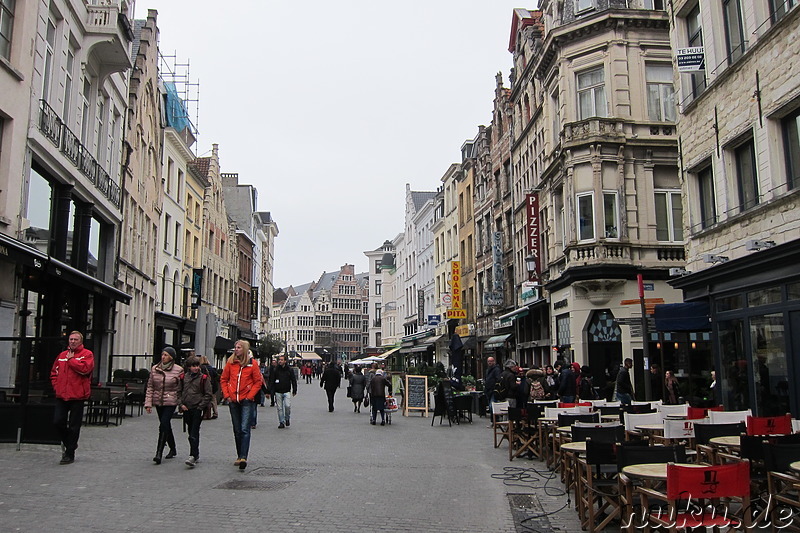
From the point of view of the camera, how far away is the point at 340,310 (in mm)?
127250

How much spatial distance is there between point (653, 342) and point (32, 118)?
18.8 metres

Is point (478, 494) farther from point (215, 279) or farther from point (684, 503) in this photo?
point (215, 279)

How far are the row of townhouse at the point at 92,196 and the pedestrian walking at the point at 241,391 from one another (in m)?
3.57

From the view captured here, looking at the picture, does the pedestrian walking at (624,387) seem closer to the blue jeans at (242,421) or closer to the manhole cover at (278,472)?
the manhole cover at (278,472)

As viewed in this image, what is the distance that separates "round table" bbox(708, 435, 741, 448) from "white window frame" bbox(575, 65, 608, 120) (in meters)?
16.8

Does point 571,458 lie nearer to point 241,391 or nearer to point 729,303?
point 241,391

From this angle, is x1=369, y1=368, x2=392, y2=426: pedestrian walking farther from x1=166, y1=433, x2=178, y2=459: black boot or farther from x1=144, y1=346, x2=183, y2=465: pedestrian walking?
x1=144, y1=346, x2=183, y2=465: pedestrian walking

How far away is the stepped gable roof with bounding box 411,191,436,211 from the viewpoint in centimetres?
6794

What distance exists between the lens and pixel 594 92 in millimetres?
23719

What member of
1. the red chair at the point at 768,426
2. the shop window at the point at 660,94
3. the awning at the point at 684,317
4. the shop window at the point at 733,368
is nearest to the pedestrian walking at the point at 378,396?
the awning at the point at 684,317

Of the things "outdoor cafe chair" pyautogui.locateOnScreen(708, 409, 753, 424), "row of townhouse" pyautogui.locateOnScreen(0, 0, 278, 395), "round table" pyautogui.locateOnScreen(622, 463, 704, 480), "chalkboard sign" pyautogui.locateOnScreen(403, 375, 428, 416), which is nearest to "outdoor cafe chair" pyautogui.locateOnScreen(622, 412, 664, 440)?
"outdoor cafe chair" pyautogui.locateOnScreen(708, 409, 753, 424)

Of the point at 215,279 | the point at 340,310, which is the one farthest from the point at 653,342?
the point at 340,310

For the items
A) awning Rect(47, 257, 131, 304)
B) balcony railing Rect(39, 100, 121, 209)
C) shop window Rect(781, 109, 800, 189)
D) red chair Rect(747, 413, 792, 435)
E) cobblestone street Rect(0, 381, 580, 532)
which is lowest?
cobblestone street Rect(0, 381, 580, 532)

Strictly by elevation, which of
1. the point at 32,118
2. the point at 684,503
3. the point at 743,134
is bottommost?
the point at 684,503
